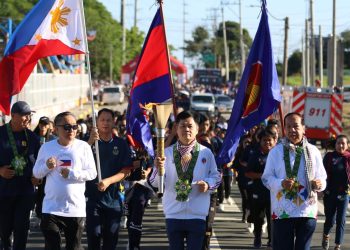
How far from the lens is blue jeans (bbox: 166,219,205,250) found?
26.2 feet

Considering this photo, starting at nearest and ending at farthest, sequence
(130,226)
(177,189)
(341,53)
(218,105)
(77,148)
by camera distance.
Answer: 1. (177,189)
2. (77,148)
3. (130,226)
4. (341,53)
5. (218,105)

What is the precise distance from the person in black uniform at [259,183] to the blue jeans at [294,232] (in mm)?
3905

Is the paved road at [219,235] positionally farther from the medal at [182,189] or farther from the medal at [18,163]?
the medal at [182,189]

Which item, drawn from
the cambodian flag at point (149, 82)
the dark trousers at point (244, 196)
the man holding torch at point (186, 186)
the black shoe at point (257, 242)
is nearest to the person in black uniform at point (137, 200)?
the cambodian flag at point (149, 82)

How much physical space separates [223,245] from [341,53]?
119 feet

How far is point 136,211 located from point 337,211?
2.80 meters

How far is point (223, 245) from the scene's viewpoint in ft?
42.1

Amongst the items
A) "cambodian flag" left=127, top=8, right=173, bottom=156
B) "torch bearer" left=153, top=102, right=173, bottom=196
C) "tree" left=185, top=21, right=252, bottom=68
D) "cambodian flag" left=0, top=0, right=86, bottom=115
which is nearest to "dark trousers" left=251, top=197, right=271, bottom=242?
"cambodian flag" left=127, top=8, right=173, bottom=156

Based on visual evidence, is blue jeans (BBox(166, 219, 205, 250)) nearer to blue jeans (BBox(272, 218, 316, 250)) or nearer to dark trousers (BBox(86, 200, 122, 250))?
blue jeans (BBox(272, 218, 316, 250))

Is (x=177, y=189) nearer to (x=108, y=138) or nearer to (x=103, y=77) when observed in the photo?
(x=108, y=138)

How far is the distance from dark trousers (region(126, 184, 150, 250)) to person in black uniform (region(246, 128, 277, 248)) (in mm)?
1499

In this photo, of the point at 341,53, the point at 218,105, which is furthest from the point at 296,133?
the point at 218,105

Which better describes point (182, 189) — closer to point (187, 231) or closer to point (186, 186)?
point (186, 186)

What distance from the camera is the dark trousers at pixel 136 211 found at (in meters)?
11.5
